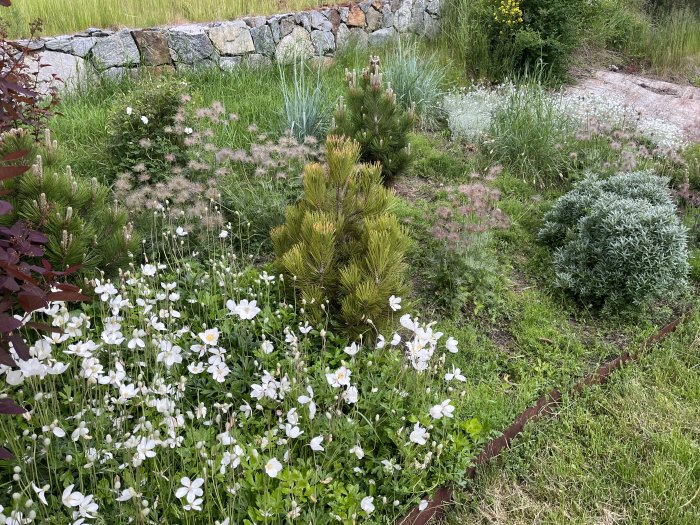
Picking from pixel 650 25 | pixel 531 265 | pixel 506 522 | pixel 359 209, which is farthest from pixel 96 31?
pixel 650 25

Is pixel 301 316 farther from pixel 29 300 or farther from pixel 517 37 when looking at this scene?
pixel 517 37

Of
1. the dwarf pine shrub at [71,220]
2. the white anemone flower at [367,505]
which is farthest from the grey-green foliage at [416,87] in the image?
the white anemone flower at [367,505]

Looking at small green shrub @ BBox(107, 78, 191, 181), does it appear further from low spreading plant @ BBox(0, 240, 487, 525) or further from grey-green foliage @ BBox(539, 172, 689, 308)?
grey-green foliage @ BBox(539, 172, 689, 308)

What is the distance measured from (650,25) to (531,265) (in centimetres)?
895

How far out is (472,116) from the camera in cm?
595

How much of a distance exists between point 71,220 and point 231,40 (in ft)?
→ 15.8

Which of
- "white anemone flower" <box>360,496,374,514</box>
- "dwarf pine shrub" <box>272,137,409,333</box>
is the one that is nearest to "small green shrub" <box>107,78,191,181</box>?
"dwarf pine shrub" <box>272,137,409,333</box>

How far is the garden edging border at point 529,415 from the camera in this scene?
2.35 m

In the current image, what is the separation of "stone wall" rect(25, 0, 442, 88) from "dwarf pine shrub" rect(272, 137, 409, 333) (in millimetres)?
2565

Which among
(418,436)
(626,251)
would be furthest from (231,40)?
(418,436)

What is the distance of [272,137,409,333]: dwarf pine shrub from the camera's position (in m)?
2.80

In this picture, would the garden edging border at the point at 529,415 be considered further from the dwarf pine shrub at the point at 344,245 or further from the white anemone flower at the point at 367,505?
the dwarf pine shrub at the point at 344,245

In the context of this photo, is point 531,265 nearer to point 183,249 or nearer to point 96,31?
point 183,249

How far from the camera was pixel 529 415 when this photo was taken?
286 cm
